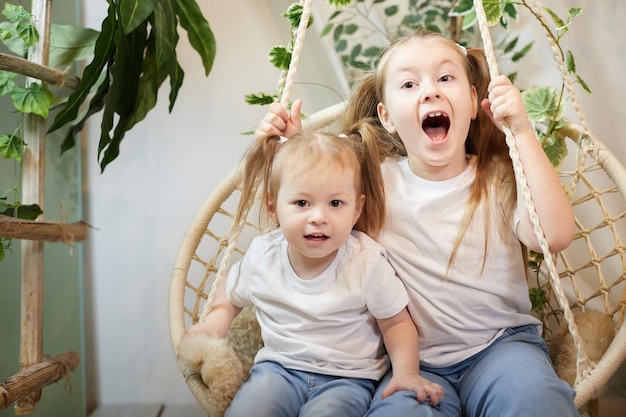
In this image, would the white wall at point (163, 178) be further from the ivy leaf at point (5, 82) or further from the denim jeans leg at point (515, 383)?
the denim jeans leg at point (515, 383)

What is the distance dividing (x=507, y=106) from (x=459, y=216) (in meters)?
0.22

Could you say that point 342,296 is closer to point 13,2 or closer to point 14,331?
Answer: point 14,331

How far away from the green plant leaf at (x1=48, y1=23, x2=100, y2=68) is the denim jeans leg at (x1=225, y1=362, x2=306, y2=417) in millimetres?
886

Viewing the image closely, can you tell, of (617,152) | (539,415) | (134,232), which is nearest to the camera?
(539,415)

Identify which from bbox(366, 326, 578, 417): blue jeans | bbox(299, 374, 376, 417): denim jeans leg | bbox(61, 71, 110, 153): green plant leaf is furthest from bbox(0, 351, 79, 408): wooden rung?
bbox(366, 326, 578, 417): blue jeans

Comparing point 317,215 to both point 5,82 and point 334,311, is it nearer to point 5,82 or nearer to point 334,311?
point 334,311

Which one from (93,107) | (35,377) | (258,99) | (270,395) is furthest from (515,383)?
(93,107)

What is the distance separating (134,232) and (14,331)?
438mm

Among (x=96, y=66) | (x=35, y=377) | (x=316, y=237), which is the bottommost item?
(x=35, y=377)

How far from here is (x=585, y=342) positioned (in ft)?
3.66

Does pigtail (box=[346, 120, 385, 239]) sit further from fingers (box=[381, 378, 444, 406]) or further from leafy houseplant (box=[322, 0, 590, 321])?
leafy houseplant (box=[322, 0, 590, 321])

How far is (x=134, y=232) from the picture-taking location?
1.78 metres

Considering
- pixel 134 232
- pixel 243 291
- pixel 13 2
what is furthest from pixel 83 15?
pixel 243 291

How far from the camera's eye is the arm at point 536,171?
3.24ft
